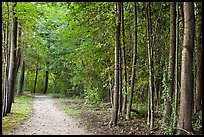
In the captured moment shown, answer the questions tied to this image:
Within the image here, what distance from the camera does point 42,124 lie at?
35.1ft

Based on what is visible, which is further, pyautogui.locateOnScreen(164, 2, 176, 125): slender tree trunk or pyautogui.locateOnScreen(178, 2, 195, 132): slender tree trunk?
pyautogui.locateOnScreen(164, 2, 176, 125): slender tree trunk

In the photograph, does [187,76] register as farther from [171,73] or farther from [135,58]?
[135,58]

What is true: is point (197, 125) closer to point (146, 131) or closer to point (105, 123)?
point (146, 131)

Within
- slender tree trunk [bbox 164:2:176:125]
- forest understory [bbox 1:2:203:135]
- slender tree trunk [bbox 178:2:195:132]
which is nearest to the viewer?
slender tree trunk [bbox 178:2:195:132]

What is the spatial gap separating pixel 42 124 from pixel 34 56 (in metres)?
17.9

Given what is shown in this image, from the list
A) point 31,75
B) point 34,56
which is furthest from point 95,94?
point 31,75

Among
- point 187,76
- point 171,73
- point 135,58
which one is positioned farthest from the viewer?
point 135,58

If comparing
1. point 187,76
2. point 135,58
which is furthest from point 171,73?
point 135,58

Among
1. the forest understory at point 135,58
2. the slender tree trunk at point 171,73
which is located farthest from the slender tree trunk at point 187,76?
the slender tree trunk at point 171,73

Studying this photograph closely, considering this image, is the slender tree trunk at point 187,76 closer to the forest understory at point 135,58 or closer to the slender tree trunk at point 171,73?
the forest understory at point 135,58

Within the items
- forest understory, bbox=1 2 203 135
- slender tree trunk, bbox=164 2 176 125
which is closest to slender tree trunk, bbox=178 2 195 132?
forest understory, bbox=1 2 203 135

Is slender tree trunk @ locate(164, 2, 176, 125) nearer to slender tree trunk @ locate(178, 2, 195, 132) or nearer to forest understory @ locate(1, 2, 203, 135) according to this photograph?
forest understory @ locate(1, 2, 203, 135)

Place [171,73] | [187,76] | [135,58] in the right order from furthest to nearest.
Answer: [135,58] → [171,73] → [187,76]

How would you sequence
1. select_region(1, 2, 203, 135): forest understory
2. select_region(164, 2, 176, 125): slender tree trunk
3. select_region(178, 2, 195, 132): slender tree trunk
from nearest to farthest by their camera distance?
select_region(178, 2, 195, 132): slender tree trunk, select_region(1, 2, 203, 135): forest understory, select_region(164, 2, 176, 125): slender tree trunk
